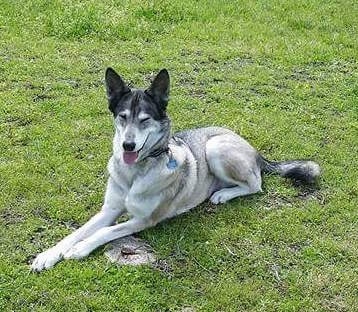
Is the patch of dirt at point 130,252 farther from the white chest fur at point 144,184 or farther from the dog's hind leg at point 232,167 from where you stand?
the dog's hind leg at point 232,167

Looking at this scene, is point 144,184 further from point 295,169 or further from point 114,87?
point 295,169

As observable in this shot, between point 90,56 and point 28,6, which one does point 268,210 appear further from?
point 28,6

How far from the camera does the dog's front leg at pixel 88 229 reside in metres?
5.28

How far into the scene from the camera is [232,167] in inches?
254

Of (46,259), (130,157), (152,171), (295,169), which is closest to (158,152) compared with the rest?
(152,171)

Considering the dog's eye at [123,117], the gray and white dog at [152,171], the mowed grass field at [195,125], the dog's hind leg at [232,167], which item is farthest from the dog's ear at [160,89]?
the mowed grass field at [195,125]

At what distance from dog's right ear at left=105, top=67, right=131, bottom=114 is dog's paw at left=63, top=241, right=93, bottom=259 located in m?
1.18

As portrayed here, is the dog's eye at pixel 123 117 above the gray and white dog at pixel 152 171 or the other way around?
above

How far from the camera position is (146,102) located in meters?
5.59

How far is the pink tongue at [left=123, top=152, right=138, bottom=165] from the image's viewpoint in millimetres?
5594

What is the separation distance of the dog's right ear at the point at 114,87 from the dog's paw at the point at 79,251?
1.18m

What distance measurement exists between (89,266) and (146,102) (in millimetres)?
1431

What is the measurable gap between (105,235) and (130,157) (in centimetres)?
69

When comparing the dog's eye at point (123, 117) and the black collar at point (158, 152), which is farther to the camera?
the black collar at point (158, 152)
